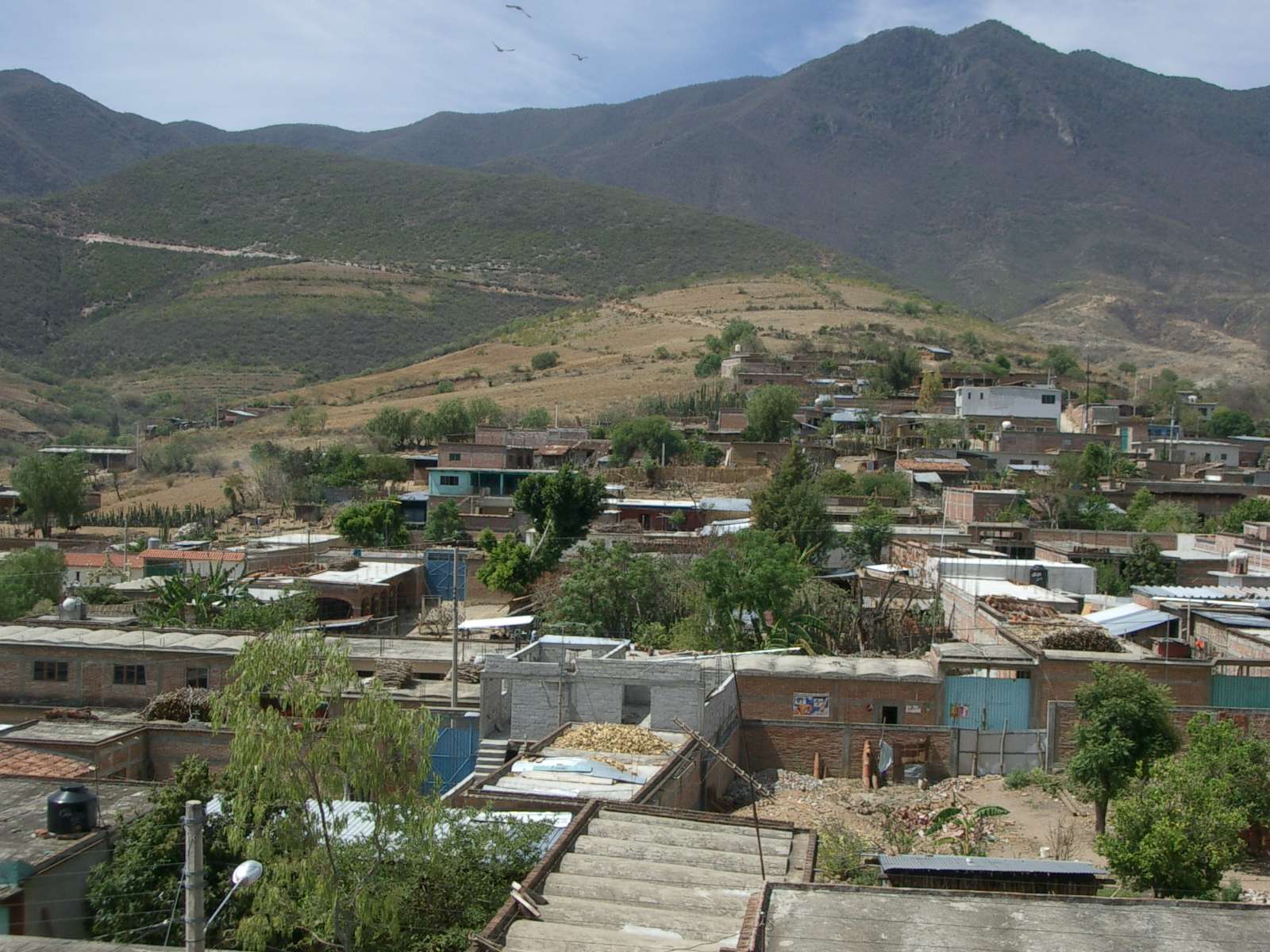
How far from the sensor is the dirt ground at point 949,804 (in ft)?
55.0

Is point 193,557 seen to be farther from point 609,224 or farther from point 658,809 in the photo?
point 609,224

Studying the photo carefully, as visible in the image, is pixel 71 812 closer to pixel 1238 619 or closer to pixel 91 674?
pixel 91 674

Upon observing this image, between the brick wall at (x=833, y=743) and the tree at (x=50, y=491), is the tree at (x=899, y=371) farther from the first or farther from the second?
the brick wall at (x=833, y=743)

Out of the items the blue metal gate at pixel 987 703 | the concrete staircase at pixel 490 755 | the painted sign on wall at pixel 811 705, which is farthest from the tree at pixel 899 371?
the concrete staircase at pixel 490 755

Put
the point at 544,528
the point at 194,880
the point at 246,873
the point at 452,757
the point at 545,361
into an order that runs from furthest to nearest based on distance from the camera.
→ the point at 545,361 → the point at 544,528 → the point at 452,757 → the point at 246,873 → the point at 194,880

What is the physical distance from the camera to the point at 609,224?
137 meters

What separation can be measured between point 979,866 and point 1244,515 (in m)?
31.1

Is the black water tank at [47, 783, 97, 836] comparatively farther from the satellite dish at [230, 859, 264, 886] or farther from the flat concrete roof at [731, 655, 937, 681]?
the flat concrete roof at [731, 655, 937, 681]

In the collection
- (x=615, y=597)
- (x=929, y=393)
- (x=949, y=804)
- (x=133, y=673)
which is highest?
(x=929, y=393)

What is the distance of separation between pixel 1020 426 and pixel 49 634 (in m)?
44.4

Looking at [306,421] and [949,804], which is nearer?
[949,804]

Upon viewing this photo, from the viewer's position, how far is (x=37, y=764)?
15750 millimetres

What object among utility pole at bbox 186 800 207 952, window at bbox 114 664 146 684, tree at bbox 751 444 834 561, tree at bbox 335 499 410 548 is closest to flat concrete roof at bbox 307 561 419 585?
tree at bbox 335 499 410 548

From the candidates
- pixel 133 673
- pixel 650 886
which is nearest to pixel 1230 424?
pixel 133 673
